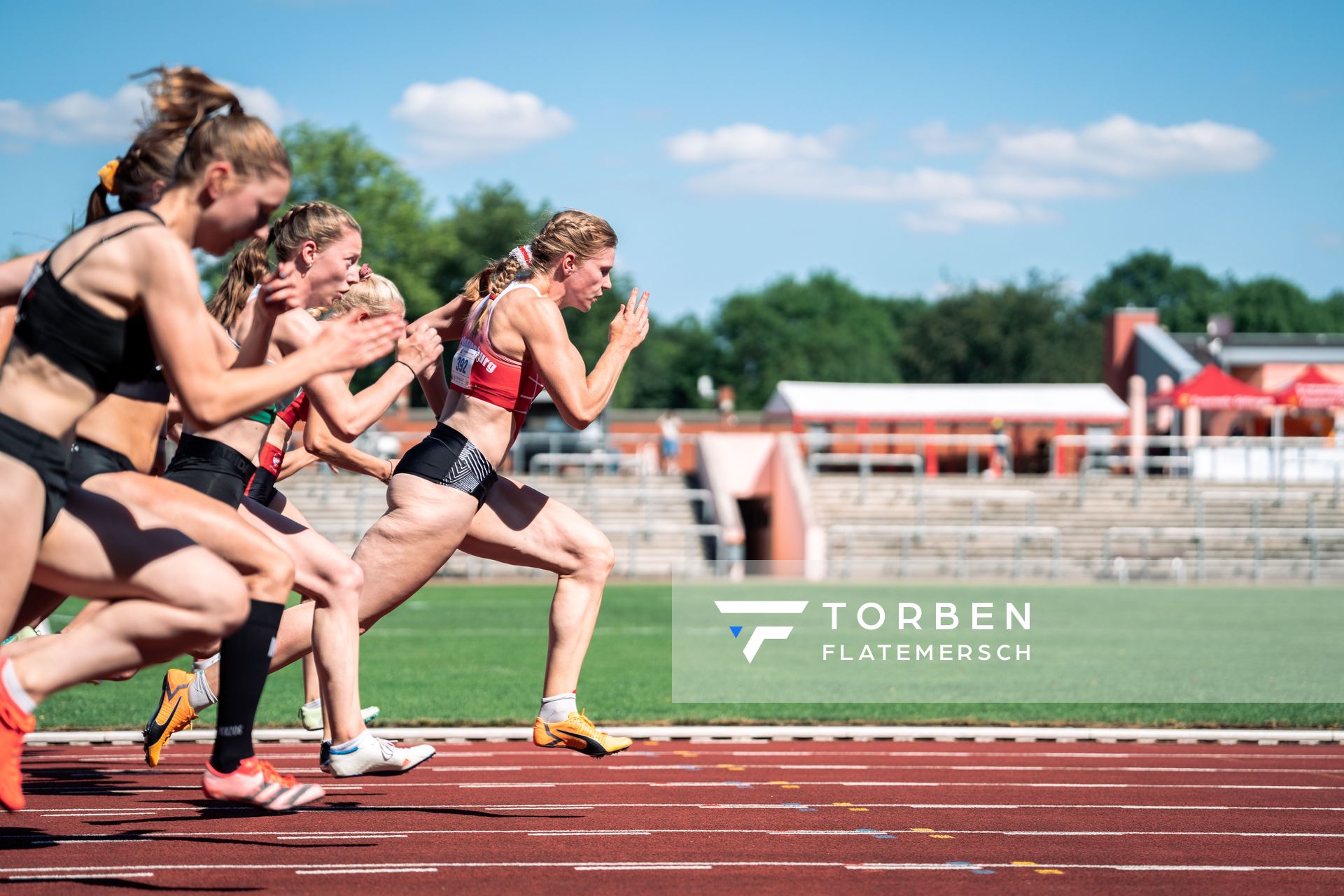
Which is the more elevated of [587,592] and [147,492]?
[147,492]

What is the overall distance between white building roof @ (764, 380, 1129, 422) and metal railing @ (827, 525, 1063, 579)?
11.1m

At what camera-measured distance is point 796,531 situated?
34.5 metres

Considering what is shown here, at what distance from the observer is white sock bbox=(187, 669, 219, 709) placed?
6676 millimetres

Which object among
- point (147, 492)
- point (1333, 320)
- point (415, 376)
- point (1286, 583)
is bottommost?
point (1286, 583)

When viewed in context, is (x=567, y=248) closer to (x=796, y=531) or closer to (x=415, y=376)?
(x=415, y=376)

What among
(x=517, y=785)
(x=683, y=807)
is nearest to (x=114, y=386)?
(x=683, y=807)

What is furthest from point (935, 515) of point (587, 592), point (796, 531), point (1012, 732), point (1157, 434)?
point (587, 592)

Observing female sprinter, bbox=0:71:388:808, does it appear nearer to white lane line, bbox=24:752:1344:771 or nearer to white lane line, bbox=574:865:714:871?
white lane line, bbox=574:865:714:871

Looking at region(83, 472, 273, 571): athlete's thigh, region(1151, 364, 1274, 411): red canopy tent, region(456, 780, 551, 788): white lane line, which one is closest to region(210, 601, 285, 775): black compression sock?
Result: region(83, 472, 273, 571): athlete's thigh

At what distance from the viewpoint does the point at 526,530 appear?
6.54 metres

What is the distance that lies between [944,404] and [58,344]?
44.2 m

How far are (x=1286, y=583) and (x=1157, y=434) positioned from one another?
78.3 feet

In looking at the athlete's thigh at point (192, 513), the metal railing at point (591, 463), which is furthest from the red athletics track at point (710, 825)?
the metal railing at point (591, 463)

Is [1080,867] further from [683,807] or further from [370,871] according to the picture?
[370,871]
